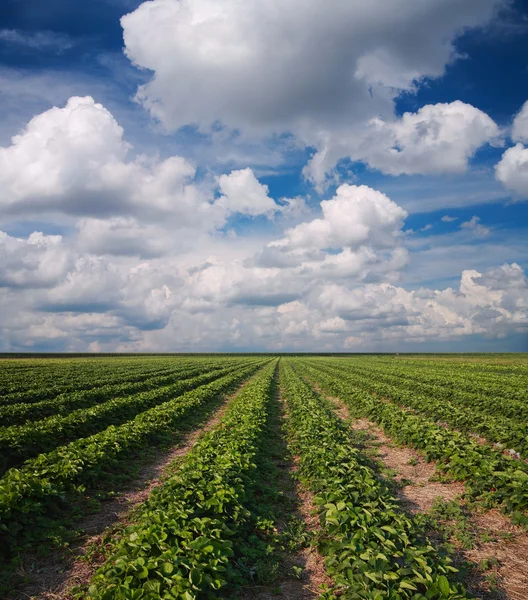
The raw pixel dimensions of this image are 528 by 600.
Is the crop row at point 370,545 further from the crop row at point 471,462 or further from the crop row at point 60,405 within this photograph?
the crop row at point 60,405

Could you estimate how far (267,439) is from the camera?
45.3 ft

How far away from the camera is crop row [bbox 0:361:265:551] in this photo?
21.9 feet

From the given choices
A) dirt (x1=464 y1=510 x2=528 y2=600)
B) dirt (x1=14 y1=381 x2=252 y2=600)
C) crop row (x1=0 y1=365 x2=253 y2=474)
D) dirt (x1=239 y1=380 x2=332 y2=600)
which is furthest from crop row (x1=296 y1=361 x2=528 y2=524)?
crop row (x1=0 y1=365 x2=253 y2=474)

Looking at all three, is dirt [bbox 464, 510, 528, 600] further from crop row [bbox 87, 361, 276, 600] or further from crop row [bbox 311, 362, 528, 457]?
crop row [bbox 311, 362, 528, 457]

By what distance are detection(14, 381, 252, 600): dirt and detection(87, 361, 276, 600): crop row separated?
21.7 inches

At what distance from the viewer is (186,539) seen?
17.4ft

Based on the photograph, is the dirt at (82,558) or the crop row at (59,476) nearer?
the dirt at (82,558)

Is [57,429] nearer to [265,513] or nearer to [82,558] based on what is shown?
[82,558]

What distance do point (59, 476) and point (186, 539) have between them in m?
4.69

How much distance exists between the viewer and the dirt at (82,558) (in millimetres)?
5469

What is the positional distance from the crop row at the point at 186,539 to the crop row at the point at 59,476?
184cm

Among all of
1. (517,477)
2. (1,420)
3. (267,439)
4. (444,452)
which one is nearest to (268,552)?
(517,477)

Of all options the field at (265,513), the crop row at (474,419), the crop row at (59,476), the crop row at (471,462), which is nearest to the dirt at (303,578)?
the field at (265,513)

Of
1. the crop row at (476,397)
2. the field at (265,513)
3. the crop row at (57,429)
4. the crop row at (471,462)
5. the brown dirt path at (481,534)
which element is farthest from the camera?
the crop row at (476,397)
